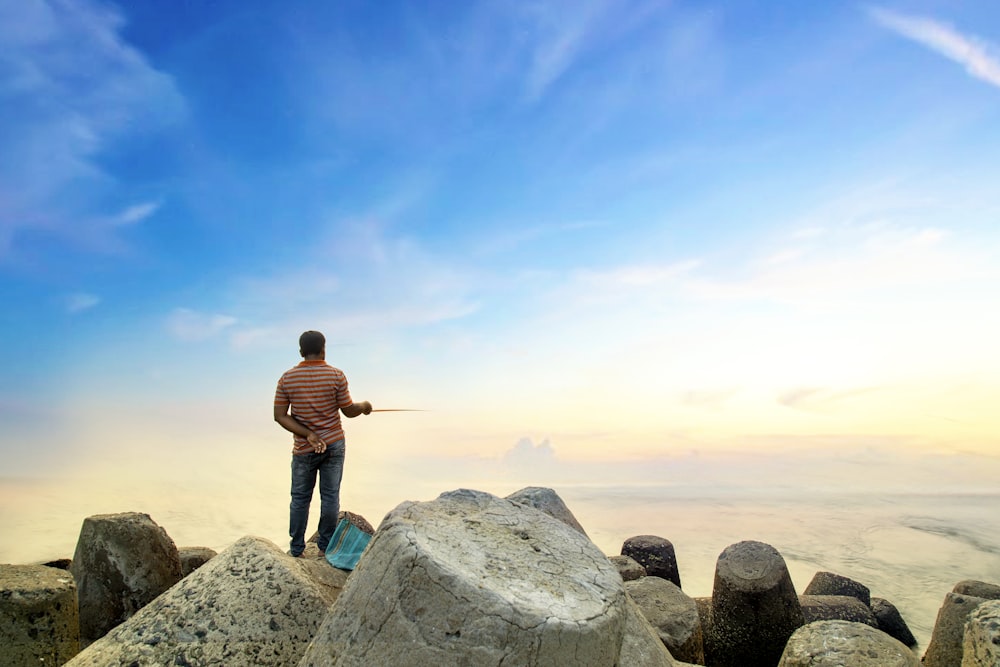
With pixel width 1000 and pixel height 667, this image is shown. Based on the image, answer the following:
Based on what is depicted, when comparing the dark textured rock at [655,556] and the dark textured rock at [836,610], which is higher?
the dark textured rock at [655,556]

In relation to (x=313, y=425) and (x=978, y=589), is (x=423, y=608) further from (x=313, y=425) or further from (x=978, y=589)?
(x=978, y=589)

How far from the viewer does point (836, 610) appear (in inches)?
270

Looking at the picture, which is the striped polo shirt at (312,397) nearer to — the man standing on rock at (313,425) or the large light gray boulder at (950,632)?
the man standing on rock at (313,425)

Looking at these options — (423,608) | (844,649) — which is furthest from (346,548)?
(844,649)

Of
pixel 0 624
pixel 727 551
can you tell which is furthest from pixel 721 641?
pixel 0 624

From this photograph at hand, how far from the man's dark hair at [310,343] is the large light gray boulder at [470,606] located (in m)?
2.85

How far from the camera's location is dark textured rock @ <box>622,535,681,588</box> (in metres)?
7.93

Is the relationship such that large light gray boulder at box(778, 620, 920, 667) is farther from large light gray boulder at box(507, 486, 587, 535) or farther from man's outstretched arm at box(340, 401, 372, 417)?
man's outstretched arm at box(340, 401, 372, 417)

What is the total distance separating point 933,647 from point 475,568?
477 centimetres

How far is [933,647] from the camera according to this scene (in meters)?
5.75

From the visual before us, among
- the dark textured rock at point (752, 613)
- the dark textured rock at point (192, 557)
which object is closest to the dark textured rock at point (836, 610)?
the dark textured rock at point (752, 613)

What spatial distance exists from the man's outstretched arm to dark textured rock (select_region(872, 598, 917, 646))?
5.82m

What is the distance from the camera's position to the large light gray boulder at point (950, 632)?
5.53 metres

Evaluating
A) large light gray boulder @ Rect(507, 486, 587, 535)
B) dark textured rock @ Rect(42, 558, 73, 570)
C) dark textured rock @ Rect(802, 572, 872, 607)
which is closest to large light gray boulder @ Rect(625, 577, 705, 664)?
large light gray boulder @ Rect(507, 486, 587, 535)
